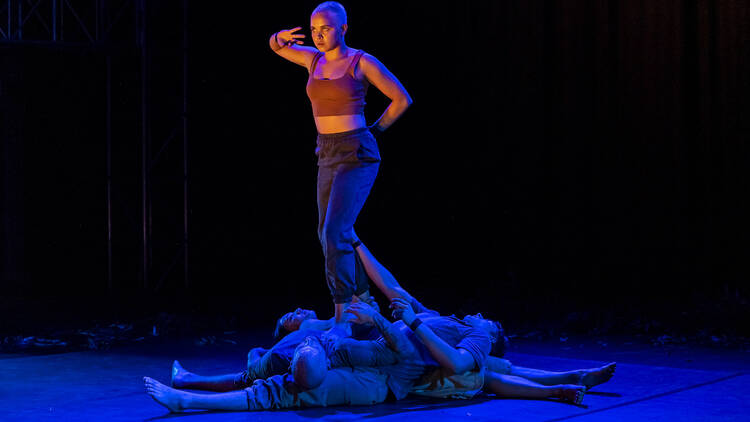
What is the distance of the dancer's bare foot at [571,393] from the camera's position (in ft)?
12.9

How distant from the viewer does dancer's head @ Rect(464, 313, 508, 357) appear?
14.0 ft

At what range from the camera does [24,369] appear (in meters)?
5.16

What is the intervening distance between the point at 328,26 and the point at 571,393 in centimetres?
200

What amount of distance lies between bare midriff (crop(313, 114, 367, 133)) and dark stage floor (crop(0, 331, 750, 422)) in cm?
134

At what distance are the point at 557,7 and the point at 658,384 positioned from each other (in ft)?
13.2

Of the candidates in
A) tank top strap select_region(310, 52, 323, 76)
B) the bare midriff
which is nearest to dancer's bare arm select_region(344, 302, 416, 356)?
the bare midriff

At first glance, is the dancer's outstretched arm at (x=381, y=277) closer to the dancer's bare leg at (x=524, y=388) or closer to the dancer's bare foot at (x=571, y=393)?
the dancer's bare leg at (x=524, y=388)

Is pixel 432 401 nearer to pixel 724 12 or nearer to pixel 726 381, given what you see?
pixel 726 381

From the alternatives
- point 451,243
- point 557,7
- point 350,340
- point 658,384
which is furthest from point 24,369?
point 557,7

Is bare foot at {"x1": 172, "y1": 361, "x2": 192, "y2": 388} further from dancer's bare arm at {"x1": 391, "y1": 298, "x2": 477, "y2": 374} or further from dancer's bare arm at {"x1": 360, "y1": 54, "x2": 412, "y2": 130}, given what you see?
dancer's bare arm at {"x1": 360, "y1": 54, "x2": 412, "y2": 130}

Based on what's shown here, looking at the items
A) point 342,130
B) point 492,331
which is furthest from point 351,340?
point 342,130

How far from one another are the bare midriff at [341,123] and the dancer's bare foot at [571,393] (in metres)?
1.56

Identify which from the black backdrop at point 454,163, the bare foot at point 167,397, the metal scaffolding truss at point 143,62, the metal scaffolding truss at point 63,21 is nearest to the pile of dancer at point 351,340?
the bare foot at point 167,397

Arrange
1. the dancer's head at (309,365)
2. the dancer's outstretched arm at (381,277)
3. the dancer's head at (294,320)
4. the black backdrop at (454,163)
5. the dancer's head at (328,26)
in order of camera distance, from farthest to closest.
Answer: the black backdrop at (454,163)
the dancer's outstretched arm at (381,277)
the dancer's head at (328,26)
the dancer's head at (294,320)
the dancer's head at (309,365)
